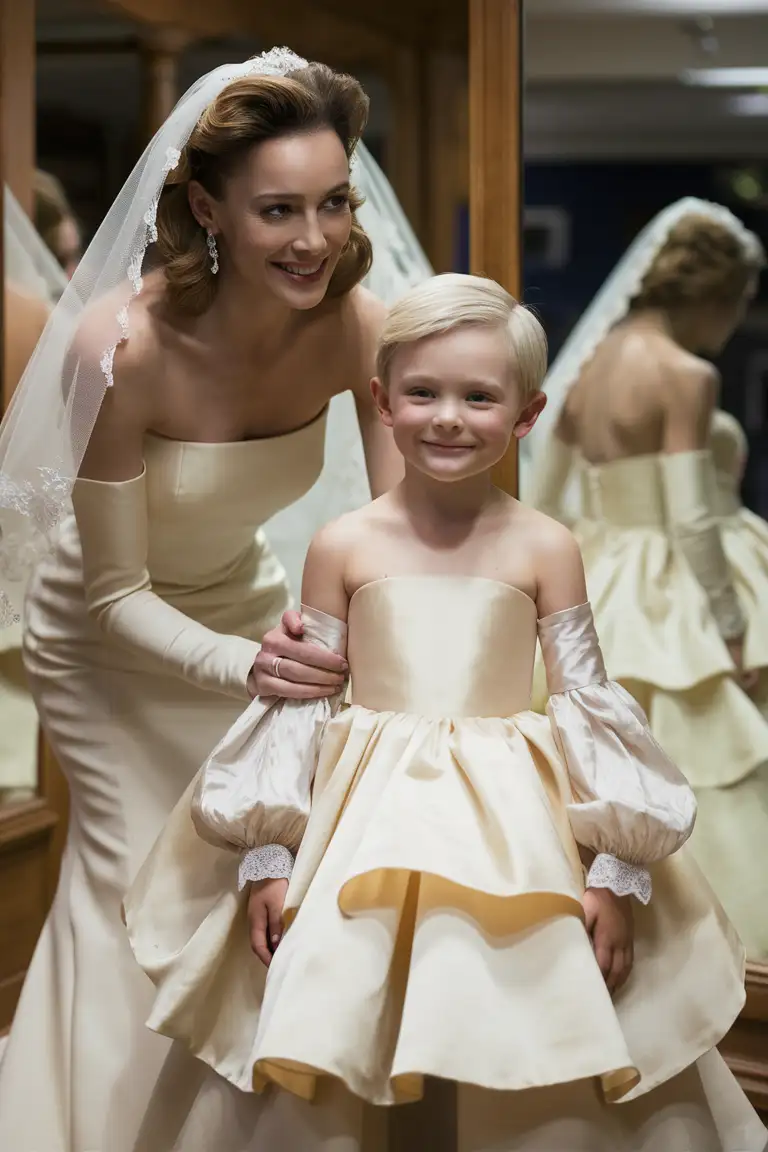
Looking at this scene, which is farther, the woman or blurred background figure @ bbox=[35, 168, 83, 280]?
blurred background figure @ bbox=[35, 168, 83, 280]

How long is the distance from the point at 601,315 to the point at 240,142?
2.59 ft

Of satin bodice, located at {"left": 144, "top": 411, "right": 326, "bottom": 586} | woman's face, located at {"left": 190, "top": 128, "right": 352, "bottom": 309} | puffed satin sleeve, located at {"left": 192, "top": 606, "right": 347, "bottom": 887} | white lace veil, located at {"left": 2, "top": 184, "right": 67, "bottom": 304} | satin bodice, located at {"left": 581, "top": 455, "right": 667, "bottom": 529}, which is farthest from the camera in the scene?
white lace veil, located at {"left": 2, "top": 184, "right": 67, "bottom": 304}

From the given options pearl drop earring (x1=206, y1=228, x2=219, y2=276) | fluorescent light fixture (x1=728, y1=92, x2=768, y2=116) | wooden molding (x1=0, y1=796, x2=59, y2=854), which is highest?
fluorescent light fixture (x1=728, y1=92, x2=768, y2=116)

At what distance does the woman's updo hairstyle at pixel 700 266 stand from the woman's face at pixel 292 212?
2.29ft

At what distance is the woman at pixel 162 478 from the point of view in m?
1.68

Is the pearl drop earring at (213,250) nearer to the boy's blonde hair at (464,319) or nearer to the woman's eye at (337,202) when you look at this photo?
the woman's eye at (337,202)

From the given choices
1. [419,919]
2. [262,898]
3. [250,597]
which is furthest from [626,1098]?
[250,597]

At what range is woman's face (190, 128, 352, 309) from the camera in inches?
65.6

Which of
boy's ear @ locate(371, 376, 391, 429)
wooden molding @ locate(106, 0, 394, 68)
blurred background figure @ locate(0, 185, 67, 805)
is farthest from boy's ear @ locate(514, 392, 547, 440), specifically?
blurred background figure @ locate(0, 185, 67, 805)

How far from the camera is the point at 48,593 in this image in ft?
6.89

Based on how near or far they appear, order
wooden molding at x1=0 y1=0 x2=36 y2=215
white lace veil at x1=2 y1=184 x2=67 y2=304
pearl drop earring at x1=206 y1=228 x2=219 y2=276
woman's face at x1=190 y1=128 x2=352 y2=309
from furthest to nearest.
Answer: white lace veil at x1=2 y1=184 x2=67 y2=304, wooden molding at x1=0 y1=0 x2=36 y2=215, pearl drop earring at x1=206 y1=228 x2=219 y2=276, woman's face at x1=190 y1=128 x2=352 y2=309

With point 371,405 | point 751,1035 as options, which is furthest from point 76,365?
point 751,1035

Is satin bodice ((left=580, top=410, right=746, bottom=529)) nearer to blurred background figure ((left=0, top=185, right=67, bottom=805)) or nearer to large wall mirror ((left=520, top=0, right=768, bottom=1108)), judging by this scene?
large wall mirror ((left=520, top=0, right=768, bottom=1108))

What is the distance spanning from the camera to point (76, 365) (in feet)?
5.62
